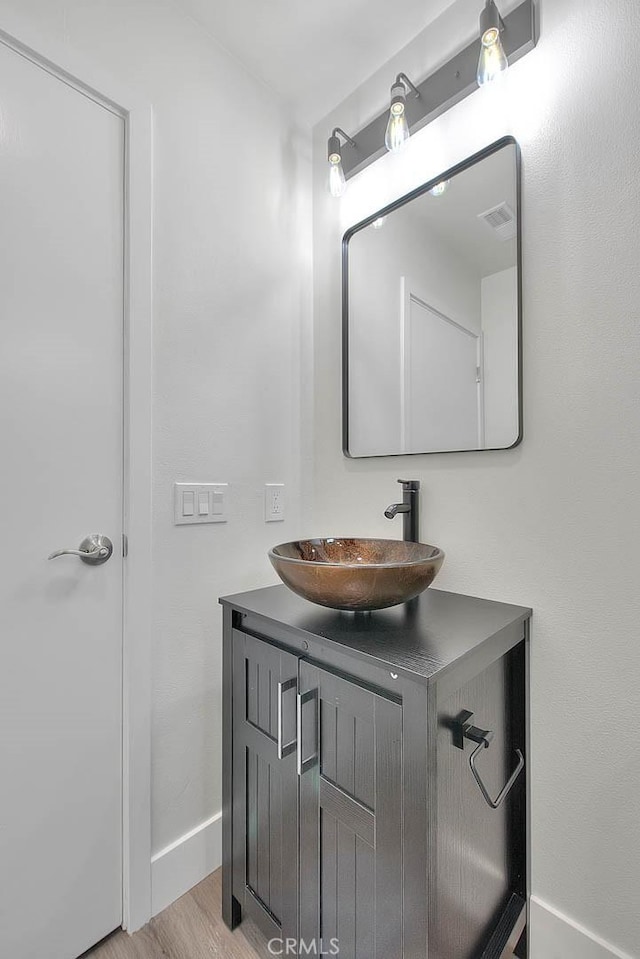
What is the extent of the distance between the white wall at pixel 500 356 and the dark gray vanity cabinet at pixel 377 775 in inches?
17.8

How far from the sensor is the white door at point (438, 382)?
125 cm

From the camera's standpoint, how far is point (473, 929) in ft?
3.11

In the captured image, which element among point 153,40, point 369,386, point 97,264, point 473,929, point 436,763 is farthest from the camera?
point 369,386

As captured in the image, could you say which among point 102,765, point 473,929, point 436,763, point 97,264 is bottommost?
point 473,929

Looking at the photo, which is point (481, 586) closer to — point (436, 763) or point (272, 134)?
point (436, 763)

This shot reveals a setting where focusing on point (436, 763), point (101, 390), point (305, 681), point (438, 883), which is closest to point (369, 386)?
point (101, 390)

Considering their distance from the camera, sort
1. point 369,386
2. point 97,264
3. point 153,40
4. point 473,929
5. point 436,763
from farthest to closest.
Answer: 1. point 369,386
2. point 153,40
3. point 97,264
4. point 473,929
5. point 436,763

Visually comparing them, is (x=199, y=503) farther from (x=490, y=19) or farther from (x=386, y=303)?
(x=490, y=19)

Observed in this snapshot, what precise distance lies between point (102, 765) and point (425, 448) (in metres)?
1.20

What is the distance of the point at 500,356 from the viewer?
118cm

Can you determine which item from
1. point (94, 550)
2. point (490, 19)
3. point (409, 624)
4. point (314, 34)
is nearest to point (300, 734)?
point (409, 624)

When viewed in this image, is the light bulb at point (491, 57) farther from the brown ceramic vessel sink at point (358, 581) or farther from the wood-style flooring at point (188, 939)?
the wood-style flooring at point (188, 939)

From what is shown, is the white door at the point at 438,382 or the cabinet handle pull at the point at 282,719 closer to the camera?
the cabinet handle pull at the point at 282,719

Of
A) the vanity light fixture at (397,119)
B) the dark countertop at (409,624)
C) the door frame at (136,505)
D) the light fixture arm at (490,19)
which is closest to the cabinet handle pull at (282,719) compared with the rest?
the dark countertop at (409,624)
